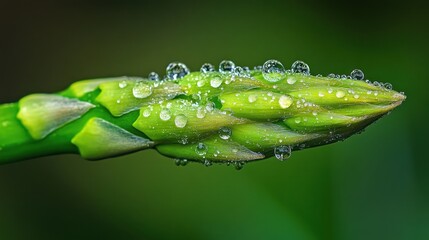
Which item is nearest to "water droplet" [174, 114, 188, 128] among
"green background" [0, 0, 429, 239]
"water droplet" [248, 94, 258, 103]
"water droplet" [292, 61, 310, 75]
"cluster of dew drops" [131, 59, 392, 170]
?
"cluster of dew drops" [131, 59, 392, 170]

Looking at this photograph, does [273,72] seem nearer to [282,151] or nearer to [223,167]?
[282,151]

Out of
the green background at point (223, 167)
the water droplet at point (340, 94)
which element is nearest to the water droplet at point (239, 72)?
the water droplet at point (340, 94)

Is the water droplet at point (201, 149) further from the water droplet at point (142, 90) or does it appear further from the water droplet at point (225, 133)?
the water droplet at point (142, 90)

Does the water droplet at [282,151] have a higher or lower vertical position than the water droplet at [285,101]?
lower
